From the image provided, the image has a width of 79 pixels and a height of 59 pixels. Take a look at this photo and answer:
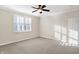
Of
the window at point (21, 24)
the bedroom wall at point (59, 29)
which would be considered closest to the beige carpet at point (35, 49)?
the bedroom wall at point (59, 29)

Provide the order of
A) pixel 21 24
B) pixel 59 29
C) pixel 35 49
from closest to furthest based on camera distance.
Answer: pixel 21 24 < pixel 59 29 < pixel 35 49

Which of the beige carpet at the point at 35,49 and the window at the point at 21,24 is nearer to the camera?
the beige carpet at the point at 35,49

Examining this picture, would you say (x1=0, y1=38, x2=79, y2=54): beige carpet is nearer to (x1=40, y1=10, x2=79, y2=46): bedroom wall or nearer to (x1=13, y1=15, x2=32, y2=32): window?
(x1=40, y1=10, x2=79, y2=46): bedroom wall

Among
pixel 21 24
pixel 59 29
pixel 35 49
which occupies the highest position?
pixel 21 24

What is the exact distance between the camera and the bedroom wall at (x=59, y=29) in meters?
1.65

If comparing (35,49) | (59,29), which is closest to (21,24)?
(35,49)

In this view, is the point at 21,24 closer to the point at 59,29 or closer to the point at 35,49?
the point at 35,49

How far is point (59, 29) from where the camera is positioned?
171cm

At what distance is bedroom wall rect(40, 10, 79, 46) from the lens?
1.65m

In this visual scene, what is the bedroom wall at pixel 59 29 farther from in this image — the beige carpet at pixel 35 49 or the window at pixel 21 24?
the window at pixel 21 24

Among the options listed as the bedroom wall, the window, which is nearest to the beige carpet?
the bedroom wall

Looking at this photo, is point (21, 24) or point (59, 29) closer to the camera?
point (21, 24)
